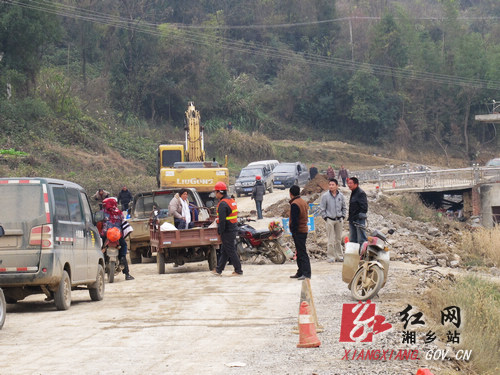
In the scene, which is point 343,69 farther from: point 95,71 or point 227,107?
point 95,71

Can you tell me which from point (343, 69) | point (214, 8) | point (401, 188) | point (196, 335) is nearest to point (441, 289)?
point (196, 335)

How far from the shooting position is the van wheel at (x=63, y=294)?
13.1 m

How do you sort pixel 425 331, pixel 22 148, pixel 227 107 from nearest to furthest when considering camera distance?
pixel 425 331 → pixel 22 148 → pixel 227 107

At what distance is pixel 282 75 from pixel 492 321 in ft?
268

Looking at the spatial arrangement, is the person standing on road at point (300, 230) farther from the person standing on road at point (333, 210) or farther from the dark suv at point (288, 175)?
the dark suv at point (288, 175)

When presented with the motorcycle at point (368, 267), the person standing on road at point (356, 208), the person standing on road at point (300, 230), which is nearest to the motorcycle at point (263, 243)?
the person standing on road at point (300, 230)

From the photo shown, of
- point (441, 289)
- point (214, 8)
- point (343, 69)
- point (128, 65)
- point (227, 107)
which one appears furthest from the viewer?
point (214, 8)

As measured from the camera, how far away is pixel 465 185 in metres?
51.8

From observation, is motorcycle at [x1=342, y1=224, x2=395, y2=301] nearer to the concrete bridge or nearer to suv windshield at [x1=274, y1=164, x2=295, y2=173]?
the concrete bridge

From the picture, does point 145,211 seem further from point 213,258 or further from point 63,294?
point 63,294

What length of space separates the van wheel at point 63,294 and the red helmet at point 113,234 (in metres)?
4.38

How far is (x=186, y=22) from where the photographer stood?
9375cm

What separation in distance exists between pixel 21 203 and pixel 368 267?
557 cm

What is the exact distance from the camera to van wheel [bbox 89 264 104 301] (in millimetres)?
14867
